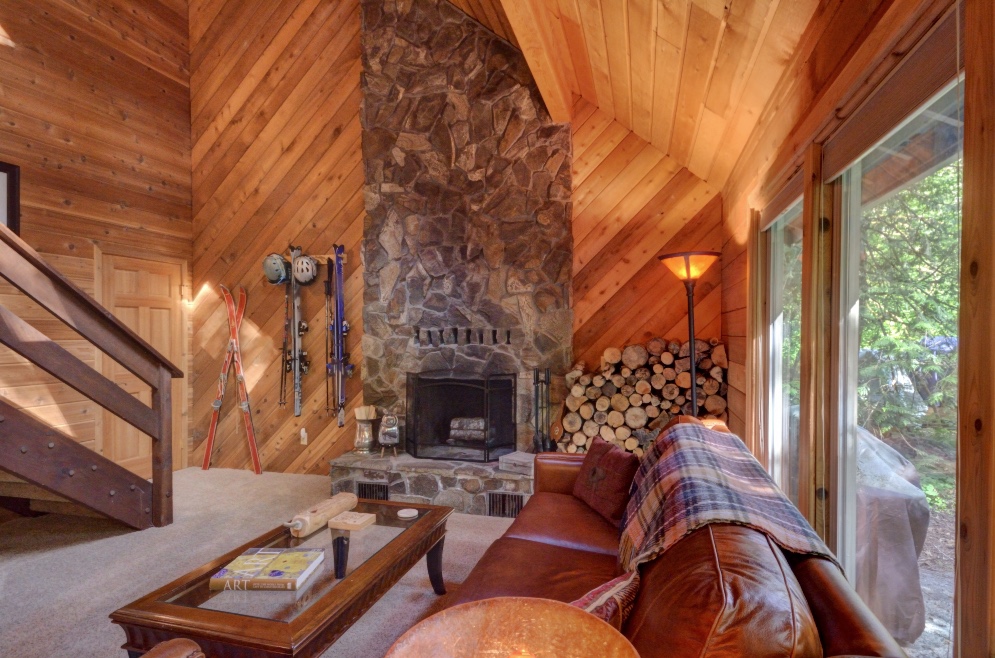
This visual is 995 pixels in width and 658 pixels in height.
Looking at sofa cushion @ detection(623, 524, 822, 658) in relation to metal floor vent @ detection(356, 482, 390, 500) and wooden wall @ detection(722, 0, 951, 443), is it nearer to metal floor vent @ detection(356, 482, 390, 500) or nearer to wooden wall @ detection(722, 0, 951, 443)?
Result: wooden wall @ detection(722, 0, 951, 443)

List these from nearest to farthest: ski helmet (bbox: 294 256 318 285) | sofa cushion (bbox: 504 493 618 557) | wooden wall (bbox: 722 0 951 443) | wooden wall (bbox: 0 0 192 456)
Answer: wooden wall (bbox: 722 0 951 443), sofa cushion (bbox: 504 493 618 557), wooden wall (bbox: 0 0 192 456), ski helmet (bbox: 294 256 318 285)

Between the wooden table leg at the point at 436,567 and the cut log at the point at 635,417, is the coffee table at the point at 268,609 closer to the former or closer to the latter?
the wooden table leg at the point at 436,567

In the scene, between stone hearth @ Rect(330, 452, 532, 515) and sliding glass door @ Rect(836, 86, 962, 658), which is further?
stone hearth @ Rect(330, 452, 532, 515)

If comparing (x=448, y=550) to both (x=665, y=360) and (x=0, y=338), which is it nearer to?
(x=665, y=360)

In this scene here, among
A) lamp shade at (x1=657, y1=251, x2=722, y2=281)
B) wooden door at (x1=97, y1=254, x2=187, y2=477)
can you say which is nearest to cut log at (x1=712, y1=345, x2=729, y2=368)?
lamp shade at (x1=657, y1=251, x2=722, y2=281)

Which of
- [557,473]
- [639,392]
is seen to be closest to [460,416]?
[639,392]

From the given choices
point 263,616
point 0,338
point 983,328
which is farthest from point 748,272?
point 0,338

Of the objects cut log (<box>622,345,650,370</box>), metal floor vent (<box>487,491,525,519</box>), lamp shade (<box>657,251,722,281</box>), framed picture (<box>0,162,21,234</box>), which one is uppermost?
framed picture (<box>0,162,21,234</box>)

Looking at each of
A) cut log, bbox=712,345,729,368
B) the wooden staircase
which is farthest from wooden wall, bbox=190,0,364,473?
cut log, bbox=712,345,729,368

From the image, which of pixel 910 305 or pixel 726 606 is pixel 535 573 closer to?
pixel 726 606

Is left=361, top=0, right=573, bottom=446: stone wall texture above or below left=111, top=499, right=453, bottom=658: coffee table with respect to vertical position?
above

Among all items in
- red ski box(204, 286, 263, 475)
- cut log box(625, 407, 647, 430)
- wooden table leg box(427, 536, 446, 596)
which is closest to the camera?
wooden table leg box(427, 536, 446, 596)

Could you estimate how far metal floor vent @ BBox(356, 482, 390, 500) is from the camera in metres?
3.95

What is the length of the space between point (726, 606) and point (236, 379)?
5.08 metres
